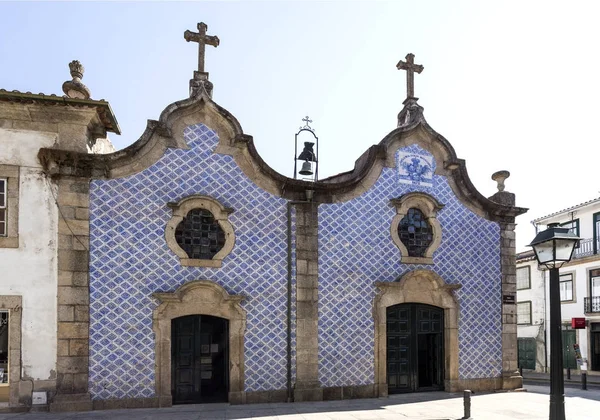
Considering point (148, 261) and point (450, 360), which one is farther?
point (450, 360)

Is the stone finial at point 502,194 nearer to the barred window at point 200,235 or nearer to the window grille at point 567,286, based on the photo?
the barred window at point 200,235

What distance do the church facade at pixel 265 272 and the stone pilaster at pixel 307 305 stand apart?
0.03 meters

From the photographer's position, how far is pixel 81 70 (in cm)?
1145

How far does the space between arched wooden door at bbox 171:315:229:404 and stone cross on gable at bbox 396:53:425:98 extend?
7.56m

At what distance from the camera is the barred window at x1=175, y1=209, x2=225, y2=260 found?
11.2 meters

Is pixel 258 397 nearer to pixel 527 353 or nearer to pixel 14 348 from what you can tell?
pixel 14 348

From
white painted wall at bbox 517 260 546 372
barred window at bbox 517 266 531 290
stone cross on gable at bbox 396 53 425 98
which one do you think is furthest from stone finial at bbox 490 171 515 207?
barred window at bbox 517 266 531 290

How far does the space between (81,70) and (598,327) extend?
22.5m

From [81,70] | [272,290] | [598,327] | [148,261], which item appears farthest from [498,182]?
[598,327]

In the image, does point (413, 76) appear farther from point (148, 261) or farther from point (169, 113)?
point (148, 261)

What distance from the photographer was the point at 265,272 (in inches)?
459

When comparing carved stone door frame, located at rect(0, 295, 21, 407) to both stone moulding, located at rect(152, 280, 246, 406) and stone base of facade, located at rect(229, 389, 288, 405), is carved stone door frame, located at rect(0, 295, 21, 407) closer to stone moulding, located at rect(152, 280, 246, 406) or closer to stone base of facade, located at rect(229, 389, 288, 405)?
stone moulding, located at rect(152, 280, 246, 406)

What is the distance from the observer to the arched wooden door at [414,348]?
1262cm

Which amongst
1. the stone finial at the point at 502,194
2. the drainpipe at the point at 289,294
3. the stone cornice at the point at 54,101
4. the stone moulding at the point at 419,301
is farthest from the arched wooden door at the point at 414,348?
the stone cornice at the point at 54,101
